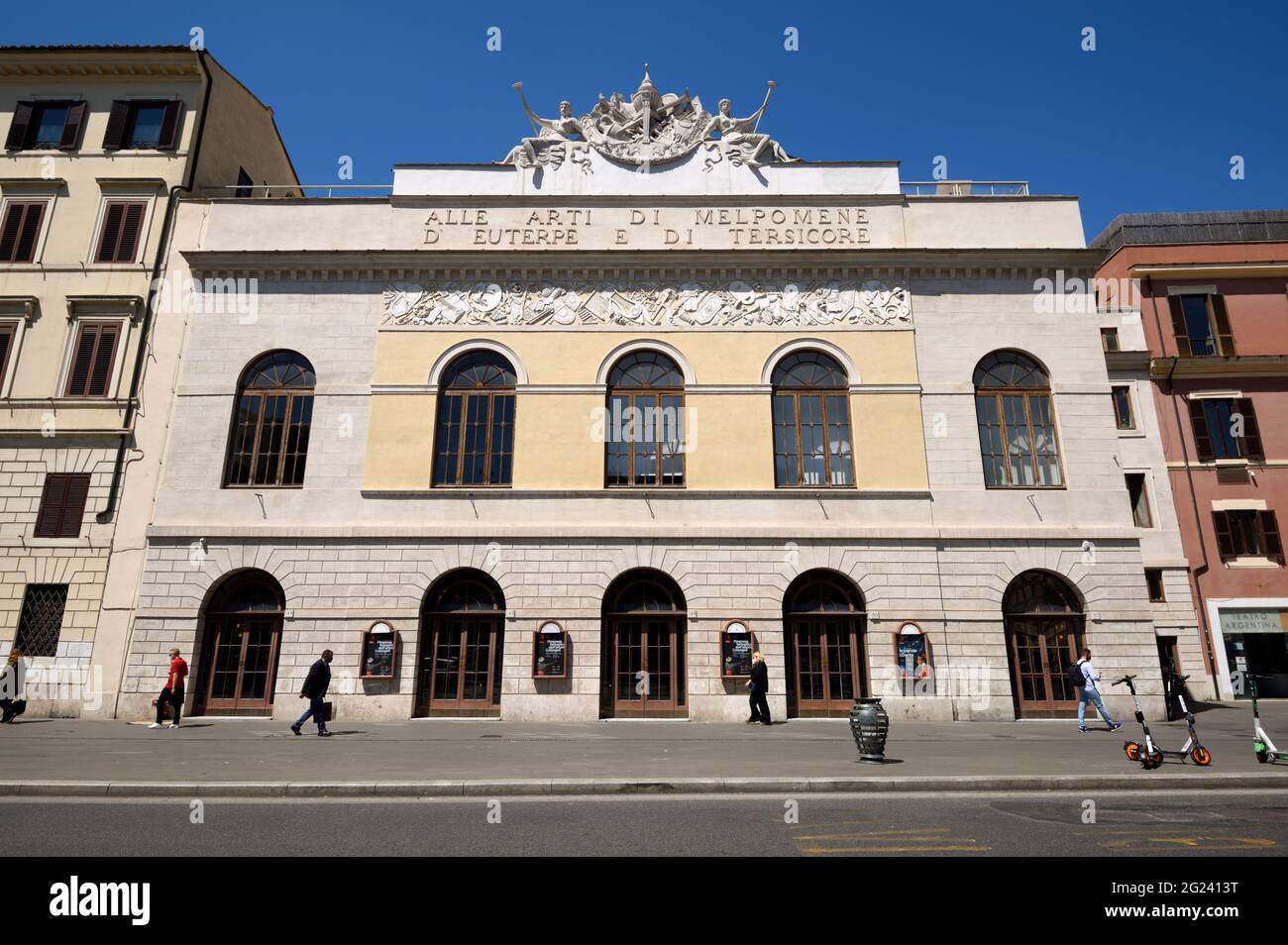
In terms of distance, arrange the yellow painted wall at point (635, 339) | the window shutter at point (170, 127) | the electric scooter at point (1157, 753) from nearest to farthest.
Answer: the electric scooter at point (1157, 753)
the yellow painted wall at point (635, 339)
the window shutter at point (170, 127)

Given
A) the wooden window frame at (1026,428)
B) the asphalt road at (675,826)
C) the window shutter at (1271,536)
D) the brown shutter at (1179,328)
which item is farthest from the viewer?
the brown shutter at (1179,328)

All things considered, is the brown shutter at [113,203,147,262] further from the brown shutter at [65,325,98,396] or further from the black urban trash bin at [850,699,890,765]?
the black urban trash bin at [850,699,890,765]

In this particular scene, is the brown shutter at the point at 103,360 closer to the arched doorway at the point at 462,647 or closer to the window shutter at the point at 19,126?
the window shutter at the point at 19,126

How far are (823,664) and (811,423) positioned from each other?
6497 millimetres

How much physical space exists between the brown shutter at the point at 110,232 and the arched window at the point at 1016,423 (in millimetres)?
25588

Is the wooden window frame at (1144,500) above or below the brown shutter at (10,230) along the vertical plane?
below

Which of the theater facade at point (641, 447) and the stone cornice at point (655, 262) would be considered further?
the stone cornice at point (655, 262)

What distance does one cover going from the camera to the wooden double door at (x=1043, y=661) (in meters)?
19.0

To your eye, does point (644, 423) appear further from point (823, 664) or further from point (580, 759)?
point (580, 759)

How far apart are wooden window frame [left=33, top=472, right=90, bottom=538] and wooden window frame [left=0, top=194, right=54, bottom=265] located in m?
6.91

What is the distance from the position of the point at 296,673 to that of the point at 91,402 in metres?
9.90

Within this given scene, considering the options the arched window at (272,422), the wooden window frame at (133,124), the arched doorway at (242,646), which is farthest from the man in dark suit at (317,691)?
the wooden window frame at (133,124)

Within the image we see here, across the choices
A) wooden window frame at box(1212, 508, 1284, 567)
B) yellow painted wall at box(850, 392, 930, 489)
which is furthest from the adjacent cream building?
wooden window frame at box(1212, 508, 1284, 567)
